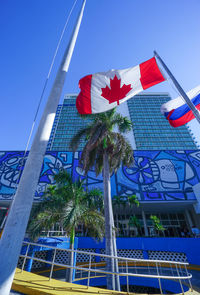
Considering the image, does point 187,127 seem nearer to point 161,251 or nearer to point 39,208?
point 161,251

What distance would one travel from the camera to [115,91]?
6160 millimetres

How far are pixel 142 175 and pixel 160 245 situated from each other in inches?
398

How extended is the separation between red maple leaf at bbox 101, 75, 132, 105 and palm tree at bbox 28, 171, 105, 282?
6.62 metres

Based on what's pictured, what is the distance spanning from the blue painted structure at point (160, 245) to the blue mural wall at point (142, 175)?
6331mm

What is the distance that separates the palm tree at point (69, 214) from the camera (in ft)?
27.6

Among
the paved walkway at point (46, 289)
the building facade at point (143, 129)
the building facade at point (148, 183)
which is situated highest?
the building facade at point (143, 129)

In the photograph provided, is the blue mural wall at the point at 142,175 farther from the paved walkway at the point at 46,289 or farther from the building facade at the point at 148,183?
the paved walkway at the point at 46,289

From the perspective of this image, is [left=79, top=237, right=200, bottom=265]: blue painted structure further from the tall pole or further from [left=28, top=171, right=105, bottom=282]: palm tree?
the tall pole

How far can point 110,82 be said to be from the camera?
632 centimetres

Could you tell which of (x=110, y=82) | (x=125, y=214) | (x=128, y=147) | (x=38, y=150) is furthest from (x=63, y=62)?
(x=125, y=214)

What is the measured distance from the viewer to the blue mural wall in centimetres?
2211

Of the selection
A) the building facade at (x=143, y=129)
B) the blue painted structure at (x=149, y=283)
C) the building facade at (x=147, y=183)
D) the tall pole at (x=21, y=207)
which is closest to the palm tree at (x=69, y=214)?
the blue painted structure at (x=149, y=283)

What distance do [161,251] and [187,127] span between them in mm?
81515

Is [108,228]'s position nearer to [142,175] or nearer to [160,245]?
[160,245]
